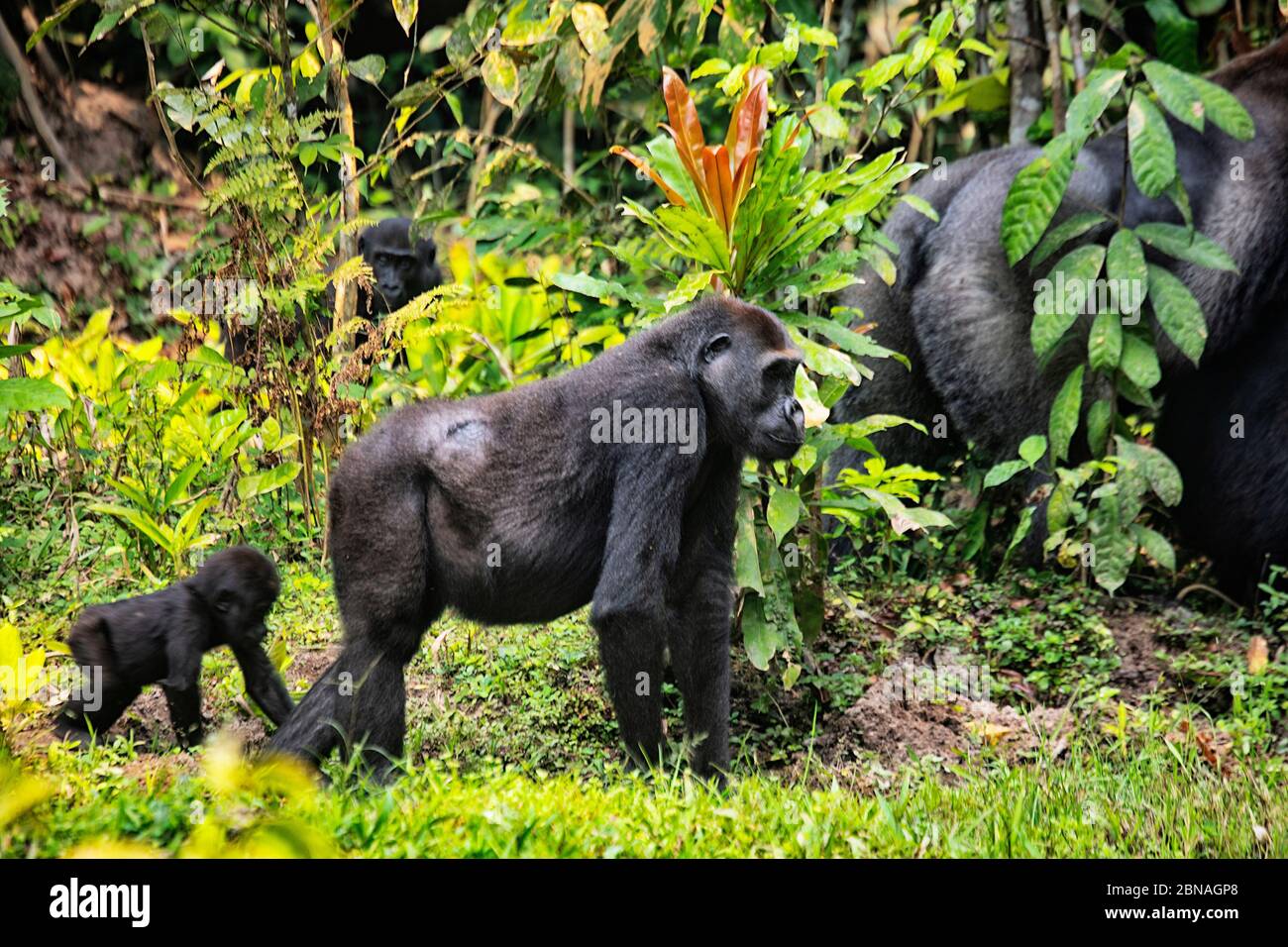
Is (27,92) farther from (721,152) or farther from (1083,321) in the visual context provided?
(1083,321)

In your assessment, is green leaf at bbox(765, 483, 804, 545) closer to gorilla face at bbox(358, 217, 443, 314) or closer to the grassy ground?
the grassy ground

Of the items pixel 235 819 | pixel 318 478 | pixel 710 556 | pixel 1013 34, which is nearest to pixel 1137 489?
pixel 710 556

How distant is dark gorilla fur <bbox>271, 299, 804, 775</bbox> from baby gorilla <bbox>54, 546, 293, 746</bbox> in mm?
354

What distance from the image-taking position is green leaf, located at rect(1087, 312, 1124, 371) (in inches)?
213

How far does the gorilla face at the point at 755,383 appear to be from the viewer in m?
4.02

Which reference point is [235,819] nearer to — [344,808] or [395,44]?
[344,808]

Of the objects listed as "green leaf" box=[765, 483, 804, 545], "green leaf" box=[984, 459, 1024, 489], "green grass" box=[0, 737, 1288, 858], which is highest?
"green leaf" box=[984, 459, 1024, 489]

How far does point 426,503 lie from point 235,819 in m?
1.46

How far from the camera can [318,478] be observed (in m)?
5.47

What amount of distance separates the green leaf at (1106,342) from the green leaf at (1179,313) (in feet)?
0.52

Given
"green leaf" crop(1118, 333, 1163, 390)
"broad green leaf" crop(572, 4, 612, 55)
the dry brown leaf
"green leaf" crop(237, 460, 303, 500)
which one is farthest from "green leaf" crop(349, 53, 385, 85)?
the dry brown leaf

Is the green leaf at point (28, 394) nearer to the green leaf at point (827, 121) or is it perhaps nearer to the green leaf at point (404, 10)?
the green leaf at point (404, 10)

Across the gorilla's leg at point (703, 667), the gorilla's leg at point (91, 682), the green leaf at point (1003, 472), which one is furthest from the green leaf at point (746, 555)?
the gorilla's leg at point (91, 682)

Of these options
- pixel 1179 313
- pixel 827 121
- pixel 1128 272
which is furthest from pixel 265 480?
pixel 1179 313
